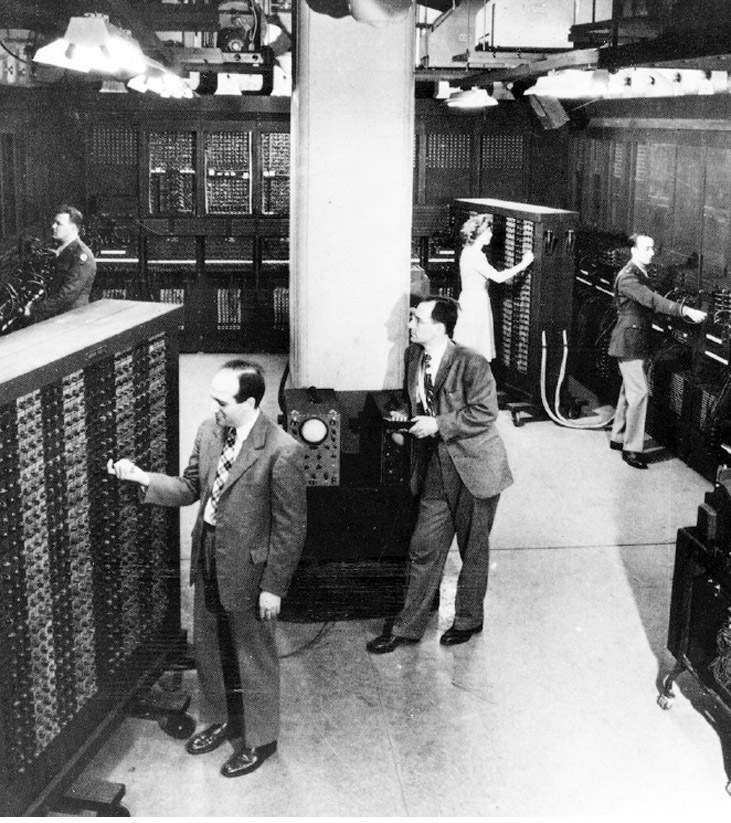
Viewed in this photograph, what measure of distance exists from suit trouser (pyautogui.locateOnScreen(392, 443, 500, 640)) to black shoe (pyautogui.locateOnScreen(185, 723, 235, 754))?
1.06m

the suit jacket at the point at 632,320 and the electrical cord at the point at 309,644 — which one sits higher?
the suit jacket at the point at 632,320

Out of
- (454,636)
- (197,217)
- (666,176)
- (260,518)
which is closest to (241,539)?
(260,518)

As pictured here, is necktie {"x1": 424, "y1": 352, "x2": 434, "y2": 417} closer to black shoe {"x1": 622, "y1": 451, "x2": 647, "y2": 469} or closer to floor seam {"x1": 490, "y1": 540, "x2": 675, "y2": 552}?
floor seam {"x1": 490, "y1": 540, "x2": 675, "y2": 552}

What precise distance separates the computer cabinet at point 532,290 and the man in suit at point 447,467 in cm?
400

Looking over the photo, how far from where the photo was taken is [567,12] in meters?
10.4

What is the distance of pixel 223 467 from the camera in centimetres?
335

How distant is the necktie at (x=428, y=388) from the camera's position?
4324mm

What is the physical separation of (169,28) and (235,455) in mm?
5375

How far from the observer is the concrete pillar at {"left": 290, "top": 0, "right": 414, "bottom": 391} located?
467 centimetres

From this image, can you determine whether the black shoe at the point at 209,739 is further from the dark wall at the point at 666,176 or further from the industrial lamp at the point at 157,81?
the dark wall at the point at 666,176

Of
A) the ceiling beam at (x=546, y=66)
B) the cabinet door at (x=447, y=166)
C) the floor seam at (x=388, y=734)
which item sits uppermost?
the ceiling beam at (x=546, y=66)

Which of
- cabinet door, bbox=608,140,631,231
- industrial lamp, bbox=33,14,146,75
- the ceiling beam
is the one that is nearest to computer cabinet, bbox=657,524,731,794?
the ceiling beam

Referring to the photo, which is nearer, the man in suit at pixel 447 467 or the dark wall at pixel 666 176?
the man in suit at pixel 447 467

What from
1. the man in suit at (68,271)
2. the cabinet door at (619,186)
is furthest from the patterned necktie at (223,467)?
the cabinet door at (619,186)
